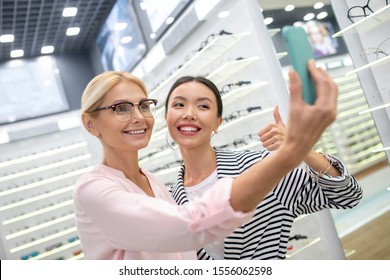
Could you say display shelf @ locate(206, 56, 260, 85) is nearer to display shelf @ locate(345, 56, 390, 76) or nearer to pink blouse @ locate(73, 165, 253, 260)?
display shelf @ locate(345, 56, 390, 76)

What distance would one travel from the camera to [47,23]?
23.8 ft

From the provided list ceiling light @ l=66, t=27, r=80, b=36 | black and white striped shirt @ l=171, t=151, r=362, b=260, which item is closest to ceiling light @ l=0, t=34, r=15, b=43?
ceiling light @ l=66, t=27, r=80, b=36

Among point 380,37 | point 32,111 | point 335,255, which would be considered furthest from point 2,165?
point 380,37

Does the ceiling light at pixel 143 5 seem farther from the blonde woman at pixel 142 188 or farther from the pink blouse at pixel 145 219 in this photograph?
Answer: the pink blouse at pixel 145 219

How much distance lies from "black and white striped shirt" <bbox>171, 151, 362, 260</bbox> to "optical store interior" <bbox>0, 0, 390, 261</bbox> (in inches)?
16.8

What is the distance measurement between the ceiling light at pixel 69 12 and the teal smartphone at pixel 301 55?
23.3 feet

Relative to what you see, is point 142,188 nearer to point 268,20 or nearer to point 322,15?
point 268,20

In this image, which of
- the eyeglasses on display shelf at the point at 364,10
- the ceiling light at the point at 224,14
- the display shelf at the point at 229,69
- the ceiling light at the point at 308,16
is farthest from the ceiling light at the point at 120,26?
the eyeglasses on display shelf at the point at 364,10

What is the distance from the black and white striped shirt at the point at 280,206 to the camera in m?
1.20

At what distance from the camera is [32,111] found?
8016 millimetres

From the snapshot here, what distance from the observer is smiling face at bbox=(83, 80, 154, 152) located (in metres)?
1.02

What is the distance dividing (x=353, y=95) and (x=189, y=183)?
10.9ft

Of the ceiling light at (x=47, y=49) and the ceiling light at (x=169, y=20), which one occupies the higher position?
the ceiling light at (x=47, y=49)
